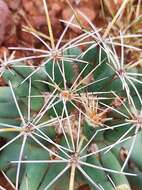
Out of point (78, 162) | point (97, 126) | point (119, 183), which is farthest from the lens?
point (119, 183)

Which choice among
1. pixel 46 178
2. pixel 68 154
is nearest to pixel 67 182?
pixel 46 178

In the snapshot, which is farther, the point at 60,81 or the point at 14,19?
the point at 14,19

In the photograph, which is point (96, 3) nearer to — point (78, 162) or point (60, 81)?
point (60, 81)

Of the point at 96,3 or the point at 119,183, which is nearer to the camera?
the point at 119,183

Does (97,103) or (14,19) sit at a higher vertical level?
(14,19)

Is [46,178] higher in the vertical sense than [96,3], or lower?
lower

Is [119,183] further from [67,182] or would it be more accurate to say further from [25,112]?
[25,112]

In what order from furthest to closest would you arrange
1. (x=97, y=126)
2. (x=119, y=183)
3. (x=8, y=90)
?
(x=8, y=90) < (x=119, y=183) < (x=97, y=126)

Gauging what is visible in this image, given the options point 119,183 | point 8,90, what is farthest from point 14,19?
point 119,183

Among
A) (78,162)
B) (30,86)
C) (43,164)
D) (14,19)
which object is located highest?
(14,19)
